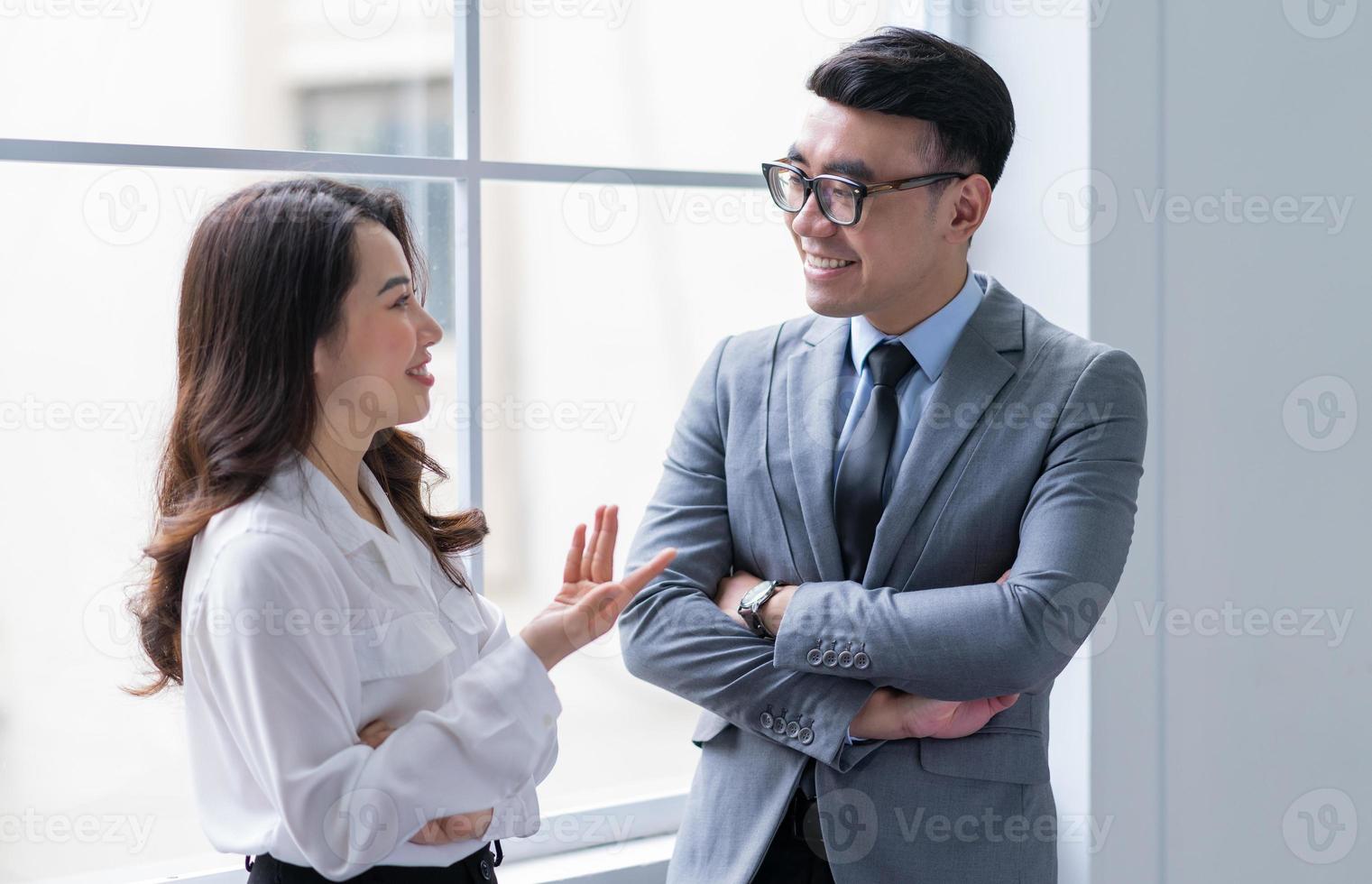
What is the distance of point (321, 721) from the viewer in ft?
4.31

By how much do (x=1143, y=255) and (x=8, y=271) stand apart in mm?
2263

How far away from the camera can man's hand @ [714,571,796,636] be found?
1.79 meters

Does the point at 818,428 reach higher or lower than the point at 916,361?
lower

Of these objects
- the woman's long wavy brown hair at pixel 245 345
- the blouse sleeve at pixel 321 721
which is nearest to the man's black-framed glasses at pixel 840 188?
the woman's long wavy brown hair at pixel 245 345

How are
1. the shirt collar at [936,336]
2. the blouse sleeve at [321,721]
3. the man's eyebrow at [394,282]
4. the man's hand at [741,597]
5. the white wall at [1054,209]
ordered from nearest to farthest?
the blouse sleeve at [321,721]
the man's eyebrow at [394,282]
the man's hand at [741,597]
the shirt collar at [936,336]
the white wall at [1054,209]

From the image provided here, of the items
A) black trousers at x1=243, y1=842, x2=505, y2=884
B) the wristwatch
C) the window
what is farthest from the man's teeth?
black trousers at x1=243, y1=842, x2=505, y2=884

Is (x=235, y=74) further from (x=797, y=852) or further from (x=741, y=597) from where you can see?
(x=797, y=852)

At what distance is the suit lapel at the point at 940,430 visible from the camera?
1.79m

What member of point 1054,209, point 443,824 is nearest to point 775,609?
point 443,824

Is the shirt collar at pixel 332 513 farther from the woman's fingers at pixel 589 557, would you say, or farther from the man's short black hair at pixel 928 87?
the man's short black hair at pixel 928 87

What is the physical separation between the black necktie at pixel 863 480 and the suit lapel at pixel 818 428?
0.02 meters

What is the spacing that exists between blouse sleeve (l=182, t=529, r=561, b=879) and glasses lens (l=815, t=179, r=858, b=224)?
2.93 feet

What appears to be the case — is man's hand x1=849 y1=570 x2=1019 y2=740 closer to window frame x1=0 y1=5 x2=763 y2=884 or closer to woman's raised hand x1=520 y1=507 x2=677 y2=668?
woman's raised hand x1=520 y1=507 x2=677 y2=668

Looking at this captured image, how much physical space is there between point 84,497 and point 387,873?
1.11 metres
